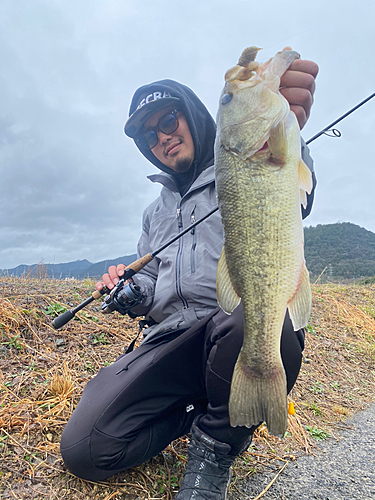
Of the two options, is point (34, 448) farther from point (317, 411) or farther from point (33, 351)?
point (317, 411)

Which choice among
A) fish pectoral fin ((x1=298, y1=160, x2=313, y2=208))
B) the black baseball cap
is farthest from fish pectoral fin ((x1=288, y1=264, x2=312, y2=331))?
the black baseball cap

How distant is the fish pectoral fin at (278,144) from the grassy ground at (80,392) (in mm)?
2039

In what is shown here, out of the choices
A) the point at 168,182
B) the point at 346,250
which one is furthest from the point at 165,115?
the point at 346,250

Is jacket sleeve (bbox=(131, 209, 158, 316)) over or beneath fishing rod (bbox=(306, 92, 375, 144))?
beneath

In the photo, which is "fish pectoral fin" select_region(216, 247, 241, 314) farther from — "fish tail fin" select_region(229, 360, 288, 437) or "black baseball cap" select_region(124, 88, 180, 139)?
"black baseball cap" select_region(124, 88, 180, 139)

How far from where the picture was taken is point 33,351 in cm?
342

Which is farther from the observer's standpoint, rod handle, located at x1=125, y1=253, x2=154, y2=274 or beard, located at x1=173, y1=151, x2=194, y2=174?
beard, located at x1=173, y1=151, x2=194, y2=174

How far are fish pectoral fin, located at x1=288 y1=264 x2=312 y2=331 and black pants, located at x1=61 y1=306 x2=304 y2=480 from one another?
24 cm

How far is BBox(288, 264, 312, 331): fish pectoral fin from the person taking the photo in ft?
5.50

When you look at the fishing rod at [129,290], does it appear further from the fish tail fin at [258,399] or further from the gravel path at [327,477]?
the gravel path at [327,477]

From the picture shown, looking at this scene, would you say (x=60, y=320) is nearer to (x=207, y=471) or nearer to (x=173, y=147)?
(x=207, y=471)

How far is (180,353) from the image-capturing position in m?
2.17

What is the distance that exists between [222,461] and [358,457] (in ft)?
4.38

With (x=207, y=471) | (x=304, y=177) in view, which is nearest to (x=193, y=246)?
(x=304, y=177)
